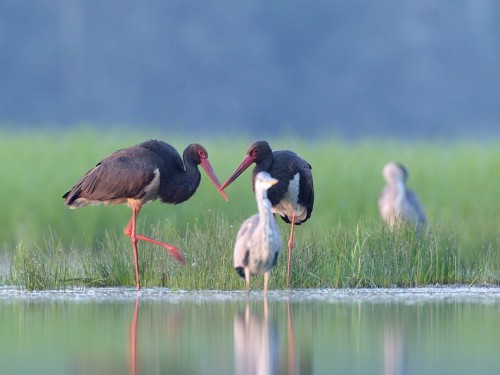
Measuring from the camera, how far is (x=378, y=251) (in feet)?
33.1

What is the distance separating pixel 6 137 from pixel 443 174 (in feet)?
24.8

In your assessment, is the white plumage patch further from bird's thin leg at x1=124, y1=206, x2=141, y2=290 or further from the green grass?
bird's thin leg at x1=124, y1=206, x2=141, y2=290

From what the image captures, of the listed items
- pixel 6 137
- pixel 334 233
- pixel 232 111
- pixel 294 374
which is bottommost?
pixel 294 374

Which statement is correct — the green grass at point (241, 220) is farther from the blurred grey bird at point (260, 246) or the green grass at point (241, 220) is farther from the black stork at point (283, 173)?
the blurred grey bird at point (260, 246)

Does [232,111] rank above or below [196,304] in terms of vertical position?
above

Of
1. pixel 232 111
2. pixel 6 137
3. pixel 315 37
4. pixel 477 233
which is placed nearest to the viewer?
pixel 477 233

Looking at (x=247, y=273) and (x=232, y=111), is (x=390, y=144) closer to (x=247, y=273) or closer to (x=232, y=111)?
(x=247, y=273)

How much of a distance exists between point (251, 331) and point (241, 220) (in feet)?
10.3

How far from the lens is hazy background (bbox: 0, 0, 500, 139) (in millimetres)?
50031

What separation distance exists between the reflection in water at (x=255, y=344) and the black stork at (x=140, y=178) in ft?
7.70

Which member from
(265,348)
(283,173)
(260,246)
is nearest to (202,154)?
(283,173)

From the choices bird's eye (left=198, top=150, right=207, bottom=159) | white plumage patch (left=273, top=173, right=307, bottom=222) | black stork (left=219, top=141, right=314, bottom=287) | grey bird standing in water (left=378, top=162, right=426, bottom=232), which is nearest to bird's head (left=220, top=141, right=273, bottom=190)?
black stork (left=219, top=141, right=314, bottom=287)

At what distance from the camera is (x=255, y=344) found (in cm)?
735

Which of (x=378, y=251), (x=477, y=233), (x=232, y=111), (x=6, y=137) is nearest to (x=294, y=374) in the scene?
(x=378, y=251)
